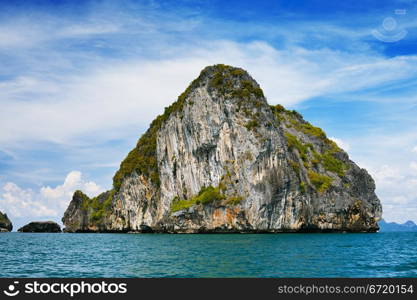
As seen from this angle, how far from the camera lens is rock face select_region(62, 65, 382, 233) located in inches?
3366

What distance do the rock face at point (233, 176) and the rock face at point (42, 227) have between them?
44855 mm

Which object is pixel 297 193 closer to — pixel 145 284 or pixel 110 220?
pixel 110 220

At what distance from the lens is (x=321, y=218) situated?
89.8m

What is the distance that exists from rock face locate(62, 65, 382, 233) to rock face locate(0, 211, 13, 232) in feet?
228

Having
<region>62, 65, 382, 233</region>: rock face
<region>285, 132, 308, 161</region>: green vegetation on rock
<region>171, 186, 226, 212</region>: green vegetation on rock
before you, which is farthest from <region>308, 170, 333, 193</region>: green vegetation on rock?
<region>171, 186, 226, 212</region>: green vegetation on rock

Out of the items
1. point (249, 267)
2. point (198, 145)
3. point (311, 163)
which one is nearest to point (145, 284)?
point (249, 267)

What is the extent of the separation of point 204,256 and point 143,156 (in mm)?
82654

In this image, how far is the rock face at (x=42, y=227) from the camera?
6117 inches

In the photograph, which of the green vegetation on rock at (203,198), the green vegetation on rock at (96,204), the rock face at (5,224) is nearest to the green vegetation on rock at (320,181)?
the green vegetation on rock at (203,198)

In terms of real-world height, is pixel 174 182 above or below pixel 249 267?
above

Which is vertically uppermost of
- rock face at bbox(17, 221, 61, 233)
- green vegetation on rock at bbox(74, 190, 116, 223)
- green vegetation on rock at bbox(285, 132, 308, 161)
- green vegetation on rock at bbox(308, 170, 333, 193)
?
green vegetation on rock at bbox(285, 132, 308, 161)

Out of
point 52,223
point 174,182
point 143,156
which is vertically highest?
point 143,156

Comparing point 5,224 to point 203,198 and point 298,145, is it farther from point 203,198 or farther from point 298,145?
point 298,145

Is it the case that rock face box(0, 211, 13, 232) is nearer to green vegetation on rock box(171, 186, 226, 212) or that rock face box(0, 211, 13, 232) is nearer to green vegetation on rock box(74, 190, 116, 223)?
green vegetation on rock box(74, 190, 116, 223)
